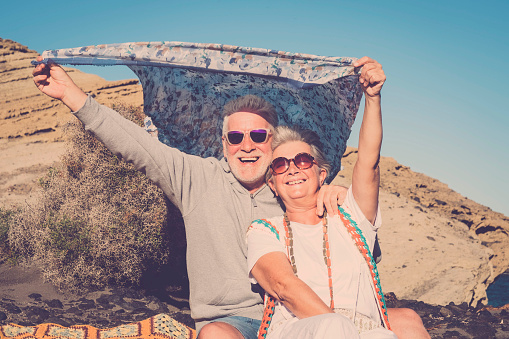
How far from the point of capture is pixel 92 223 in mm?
7773

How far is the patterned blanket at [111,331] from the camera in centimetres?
393

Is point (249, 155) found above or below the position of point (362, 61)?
below

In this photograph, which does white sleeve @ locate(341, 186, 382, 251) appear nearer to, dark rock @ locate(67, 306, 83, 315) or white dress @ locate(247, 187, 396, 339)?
white dress @ locate(247, 187, 396, 339)

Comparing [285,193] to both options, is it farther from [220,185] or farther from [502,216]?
[502,216]

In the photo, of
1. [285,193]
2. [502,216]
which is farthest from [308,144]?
[502,216]

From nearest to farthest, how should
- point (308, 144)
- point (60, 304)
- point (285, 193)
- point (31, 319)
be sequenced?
1. point (285, 193)
2. point (308, 144)
3. point (31, 319)
4. point (60, 304)

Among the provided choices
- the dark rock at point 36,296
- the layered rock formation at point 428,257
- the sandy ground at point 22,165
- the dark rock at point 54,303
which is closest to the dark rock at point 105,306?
the dark rock at point 54,303

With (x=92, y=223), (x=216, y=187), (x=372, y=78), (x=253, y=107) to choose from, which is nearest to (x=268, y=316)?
(x=216, y=187)

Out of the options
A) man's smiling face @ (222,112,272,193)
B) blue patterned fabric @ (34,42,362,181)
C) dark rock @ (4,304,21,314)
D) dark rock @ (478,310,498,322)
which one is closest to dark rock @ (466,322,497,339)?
dark rock @ (478,310,498,322)

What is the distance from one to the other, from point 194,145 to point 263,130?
1.01m

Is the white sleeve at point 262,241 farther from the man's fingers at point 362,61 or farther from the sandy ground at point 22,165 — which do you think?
the sandy ground at point 22,165

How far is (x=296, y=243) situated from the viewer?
268 centimetres

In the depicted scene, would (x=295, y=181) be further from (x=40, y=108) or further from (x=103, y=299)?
(x=40, y=108)

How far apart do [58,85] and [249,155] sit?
5.08 ft
